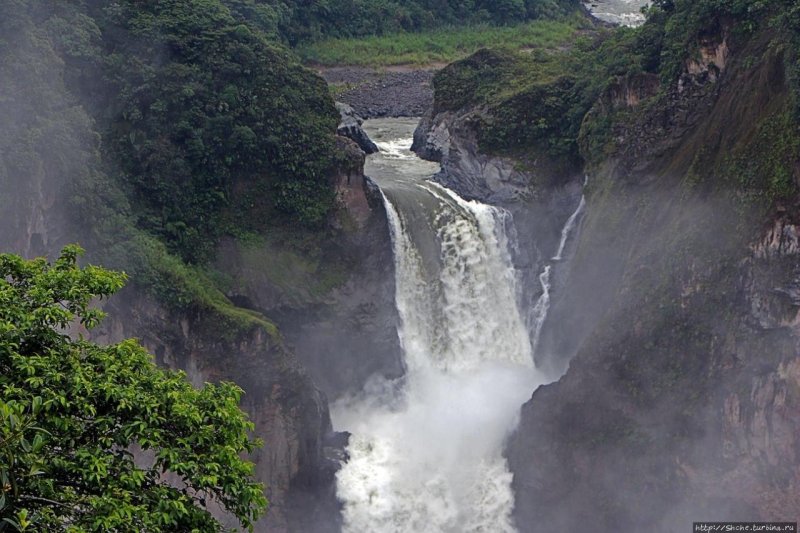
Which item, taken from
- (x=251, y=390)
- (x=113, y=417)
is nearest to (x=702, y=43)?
(x=251, y=390)

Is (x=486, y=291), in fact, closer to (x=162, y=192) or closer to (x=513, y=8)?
(x=162, y=192)

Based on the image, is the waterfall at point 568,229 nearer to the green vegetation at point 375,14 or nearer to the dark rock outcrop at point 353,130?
the dark rock outcrop at point 353,130

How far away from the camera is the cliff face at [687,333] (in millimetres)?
22234

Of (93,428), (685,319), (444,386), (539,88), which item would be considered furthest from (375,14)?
(93,428)

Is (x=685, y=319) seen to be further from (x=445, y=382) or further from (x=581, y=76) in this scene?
(x=581, y=76)

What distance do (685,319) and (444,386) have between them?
890 cm

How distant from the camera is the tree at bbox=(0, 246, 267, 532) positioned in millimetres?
9742

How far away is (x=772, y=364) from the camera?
22.0 metres

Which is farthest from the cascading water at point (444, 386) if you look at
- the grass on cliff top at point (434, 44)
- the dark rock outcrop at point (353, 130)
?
the grass on cliff top at point (434, 44)

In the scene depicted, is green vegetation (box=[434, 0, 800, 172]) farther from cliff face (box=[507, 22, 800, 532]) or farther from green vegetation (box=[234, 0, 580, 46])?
green vegetation (box=[234, 0, 580, 46])

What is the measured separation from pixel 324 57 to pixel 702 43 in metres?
31.2

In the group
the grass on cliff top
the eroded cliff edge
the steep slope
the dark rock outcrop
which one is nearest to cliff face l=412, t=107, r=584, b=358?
the eroded cliff edge

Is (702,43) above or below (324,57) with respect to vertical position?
above

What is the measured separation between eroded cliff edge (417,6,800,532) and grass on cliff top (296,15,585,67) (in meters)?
26.7
